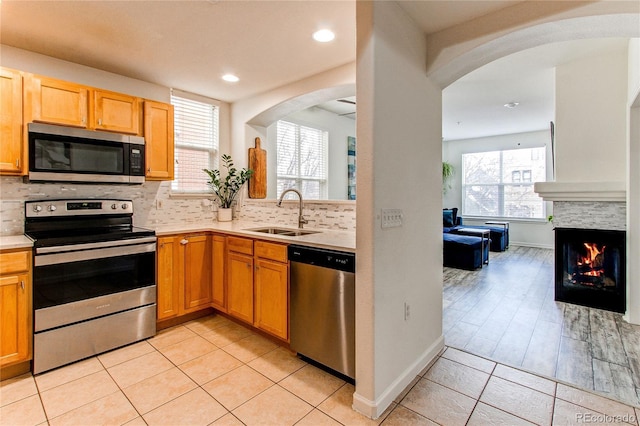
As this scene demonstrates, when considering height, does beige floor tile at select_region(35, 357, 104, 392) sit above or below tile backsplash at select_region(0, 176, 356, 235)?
below

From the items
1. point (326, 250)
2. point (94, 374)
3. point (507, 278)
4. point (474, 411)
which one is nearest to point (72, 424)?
point (94, 374)

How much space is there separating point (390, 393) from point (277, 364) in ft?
2.90

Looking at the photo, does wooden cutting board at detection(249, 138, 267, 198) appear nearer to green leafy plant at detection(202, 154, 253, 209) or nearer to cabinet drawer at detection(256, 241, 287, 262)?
green leafy plant at detection(202, 154, 253, 209)

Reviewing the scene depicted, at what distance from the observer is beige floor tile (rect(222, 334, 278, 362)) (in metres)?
2.55

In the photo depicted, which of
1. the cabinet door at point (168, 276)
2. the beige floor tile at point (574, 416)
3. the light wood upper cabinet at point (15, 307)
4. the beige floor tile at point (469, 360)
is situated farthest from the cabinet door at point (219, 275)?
the beige floor tile at point (574, 416)

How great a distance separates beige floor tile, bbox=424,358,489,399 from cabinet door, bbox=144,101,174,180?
300cm

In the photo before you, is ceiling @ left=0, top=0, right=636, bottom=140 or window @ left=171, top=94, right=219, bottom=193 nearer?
ceiling @ left=0, top=0, right=636, bottom=140

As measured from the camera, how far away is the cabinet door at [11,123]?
→ 2.39 metres

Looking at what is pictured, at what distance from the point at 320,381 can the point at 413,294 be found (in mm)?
877

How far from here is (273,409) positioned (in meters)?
1.90

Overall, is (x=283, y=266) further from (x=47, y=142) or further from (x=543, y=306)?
(x=543, y=306)

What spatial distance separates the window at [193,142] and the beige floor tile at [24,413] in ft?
7.42

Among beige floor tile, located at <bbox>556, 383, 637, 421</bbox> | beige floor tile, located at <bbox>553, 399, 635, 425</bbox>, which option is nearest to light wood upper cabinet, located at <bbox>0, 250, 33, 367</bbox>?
beige floor tile, located at <bbox>553, 399, 635, 425</bbox>

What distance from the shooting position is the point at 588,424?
5.75 feet
